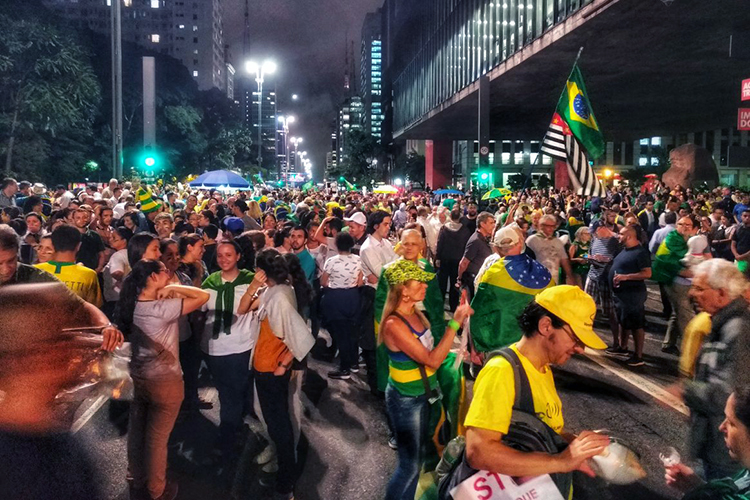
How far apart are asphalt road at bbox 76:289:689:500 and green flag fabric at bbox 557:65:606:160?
5.72 meters

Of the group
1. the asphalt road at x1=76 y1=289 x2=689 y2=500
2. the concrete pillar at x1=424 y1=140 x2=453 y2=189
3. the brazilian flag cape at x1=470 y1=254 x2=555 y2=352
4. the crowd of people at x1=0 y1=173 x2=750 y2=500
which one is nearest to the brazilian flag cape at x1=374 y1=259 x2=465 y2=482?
the crowd of people at x1=0 y1=173 x2=750 y2=500

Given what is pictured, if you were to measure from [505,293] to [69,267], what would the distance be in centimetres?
368

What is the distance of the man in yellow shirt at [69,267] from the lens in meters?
5.36

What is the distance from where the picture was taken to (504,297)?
571cm

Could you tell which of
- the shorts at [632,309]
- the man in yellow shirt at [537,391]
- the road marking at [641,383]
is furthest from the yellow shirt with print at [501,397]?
the shorts at [632,309]

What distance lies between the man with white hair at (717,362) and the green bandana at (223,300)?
10.9ft

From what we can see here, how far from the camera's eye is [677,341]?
9.00 meters

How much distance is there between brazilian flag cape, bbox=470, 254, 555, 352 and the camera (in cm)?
565

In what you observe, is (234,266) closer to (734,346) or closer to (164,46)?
(734,346)

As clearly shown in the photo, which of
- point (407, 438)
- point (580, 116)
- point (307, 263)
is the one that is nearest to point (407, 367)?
point (407, 438)

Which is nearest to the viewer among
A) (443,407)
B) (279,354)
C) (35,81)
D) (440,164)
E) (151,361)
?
(443,407)

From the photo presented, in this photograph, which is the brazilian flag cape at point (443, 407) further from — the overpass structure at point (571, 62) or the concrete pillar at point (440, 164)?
the concrete pillar at point (440, 164)

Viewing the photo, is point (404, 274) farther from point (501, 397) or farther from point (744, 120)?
point (744, 120)

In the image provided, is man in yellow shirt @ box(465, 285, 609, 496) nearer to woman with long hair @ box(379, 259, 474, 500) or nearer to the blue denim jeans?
woman with long hair @ box(379, 259, 474, 500)
